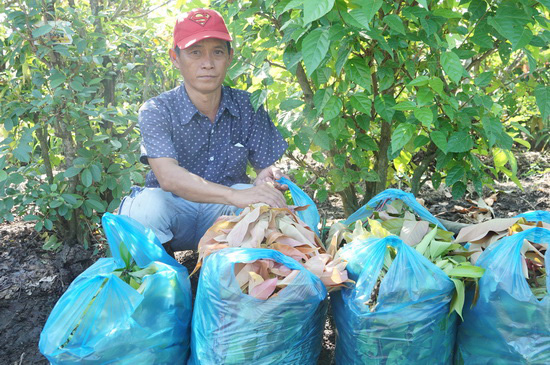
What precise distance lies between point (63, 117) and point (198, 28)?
36.9 inches

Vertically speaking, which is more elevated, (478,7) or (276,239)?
(478,7)

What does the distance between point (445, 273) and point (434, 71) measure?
95 cm

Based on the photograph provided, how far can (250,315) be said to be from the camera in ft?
4.84

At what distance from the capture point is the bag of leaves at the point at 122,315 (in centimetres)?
152

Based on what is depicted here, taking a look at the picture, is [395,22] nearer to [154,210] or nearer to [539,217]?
[539,217]

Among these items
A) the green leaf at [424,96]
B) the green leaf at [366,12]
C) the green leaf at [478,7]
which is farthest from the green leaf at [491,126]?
the green leaf at [366,12]

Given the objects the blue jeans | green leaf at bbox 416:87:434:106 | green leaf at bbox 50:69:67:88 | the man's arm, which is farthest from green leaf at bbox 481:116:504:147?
green leaf at bbox 50:69:67:88

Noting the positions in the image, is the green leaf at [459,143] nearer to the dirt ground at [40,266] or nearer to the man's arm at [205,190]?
the dirt ground at [40,266]

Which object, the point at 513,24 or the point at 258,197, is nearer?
the point at 513,24

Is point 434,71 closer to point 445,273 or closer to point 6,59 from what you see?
point 445,273

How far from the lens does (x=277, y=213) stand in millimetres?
1867

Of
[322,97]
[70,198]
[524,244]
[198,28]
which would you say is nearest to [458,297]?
[524,244]

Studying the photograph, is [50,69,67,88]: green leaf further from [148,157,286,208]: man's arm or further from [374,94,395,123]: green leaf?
[374,94,395,123]: green leaf

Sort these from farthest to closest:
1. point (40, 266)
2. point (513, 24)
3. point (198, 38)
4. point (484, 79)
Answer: point (40, 266) → point (198, 38) → point (484, 79) → point (513, 24)
